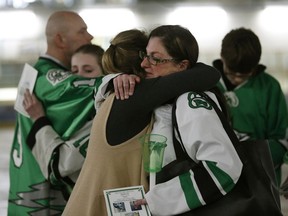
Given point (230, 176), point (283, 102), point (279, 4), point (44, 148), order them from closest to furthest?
point (230, 176) → point (44, 148) → point (283, 102) → point (279, 4)

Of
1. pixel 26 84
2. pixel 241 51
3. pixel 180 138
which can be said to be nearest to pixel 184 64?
pixel 180 138

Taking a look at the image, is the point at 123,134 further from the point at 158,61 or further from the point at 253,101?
the point at 253,101

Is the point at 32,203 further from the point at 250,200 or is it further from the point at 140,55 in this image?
the point at 250,200

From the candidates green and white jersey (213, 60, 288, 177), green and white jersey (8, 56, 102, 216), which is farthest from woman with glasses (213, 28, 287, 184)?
green and white jersey (8, 56, 102, 216)

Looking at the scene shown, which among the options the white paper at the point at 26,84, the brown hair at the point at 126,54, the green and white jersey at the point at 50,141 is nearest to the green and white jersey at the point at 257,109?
the green and white jersey at the point at 50,141

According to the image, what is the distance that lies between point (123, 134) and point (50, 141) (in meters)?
1.11

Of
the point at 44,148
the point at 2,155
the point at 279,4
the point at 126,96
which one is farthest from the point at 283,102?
the point at 279,4

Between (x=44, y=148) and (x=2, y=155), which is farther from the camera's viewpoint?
(x=2, y=155)

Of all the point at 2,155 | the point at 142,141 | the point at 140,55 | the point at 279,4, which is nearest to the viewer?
the point at 142,141

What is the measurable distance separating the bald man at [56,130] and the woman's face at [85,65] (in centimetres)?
7

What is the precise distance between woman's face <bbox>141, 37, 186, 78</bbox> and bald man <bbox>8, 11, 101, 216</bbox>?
86 centimetres

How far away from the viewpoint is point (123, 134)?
2.12m

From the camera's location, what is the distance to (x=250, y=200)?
1.97 meters

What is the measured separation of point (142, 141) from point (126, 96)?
17 centimetres
